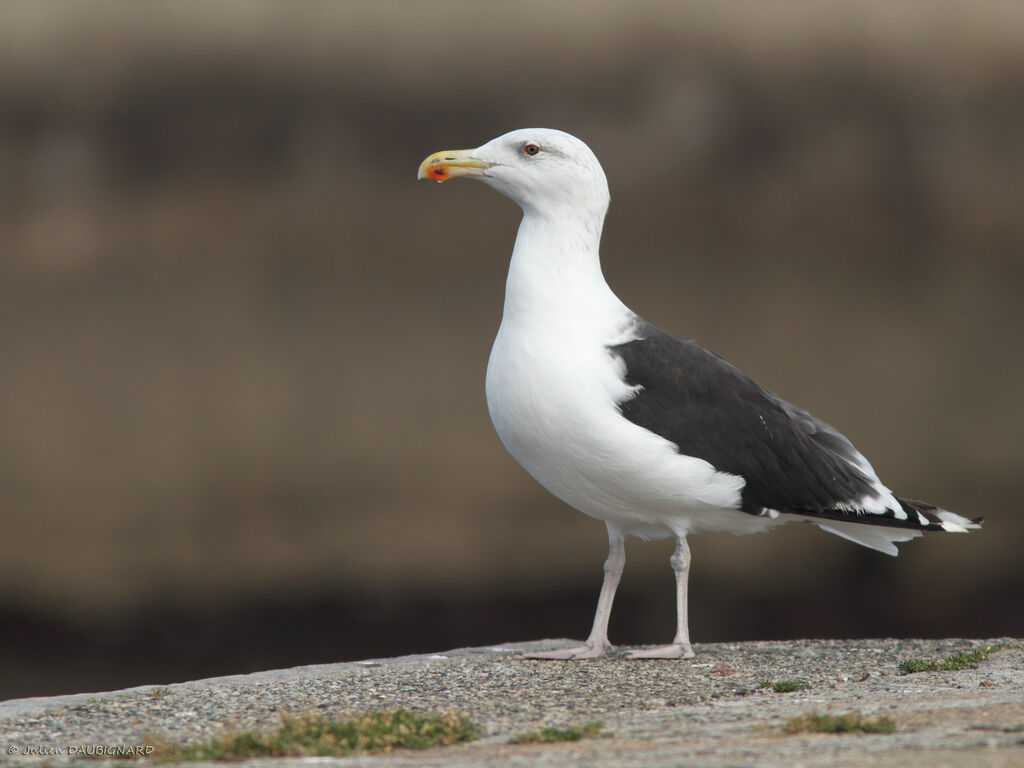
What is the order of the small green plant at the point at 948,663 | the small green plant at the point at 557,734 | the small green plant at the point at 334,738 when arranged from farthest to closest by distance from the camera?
the small green plant at the point at 948,663 → the small green plant at the point at 557,734 → the small green plant at the point at 334,738

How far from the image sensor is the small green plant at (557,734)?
4.77 metres

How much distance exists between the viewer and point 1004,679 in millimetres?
6109

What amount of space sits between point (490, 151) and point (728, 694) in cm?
317

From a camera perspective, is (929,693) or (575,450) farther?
(575,450)

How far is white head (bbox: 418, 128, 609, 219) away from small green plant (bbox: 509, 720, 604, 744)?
3102 mm

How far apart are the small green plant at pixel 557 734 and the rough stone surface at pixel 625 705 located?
0.21 feet

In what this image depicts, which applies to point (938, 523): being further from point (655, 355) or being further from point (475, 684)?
point (475, 684)

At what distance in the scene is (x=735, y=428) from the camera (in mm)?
6926

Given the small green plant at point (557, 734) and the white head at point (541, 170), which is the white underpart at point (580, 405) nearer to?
the white head at point (541, 170)

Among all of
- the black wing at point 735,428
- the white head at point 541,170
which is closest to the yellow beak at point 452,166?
the white head at point 541,170

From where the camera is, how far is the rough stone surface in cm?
433

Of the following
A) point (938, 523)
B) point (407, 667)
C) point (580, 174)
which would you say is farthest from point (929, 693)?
point (580, 174)

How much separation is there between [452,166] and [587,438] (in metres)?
1.77

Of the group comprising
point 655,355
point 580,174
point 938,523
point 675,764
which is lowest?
point 675,764
